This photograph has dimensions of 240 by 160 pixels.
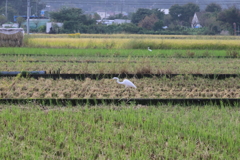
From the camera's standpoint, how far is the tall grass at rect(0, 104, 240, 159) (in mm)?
3528

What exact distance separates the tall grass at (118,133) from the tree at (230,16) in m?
→ 32.0

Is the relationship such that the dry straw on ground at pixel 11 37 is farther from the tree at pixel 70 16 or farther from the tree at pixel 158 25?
the tree at pixel 158 25

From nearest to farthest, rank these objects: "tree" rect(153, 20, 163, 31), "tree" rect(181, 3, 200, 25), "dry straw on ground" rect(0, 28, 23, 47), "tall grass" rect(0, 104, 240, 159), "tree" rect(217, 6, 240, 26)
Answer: "tall grass" rect(0, 104, 240, 159), "dry straw on ground" rect(0, 28, 23, 47), "tree" rect(217, 6, 240, 26), "tree" rect(153, 20, 163, 31), "tree" rect(181, 3, 200, 25)

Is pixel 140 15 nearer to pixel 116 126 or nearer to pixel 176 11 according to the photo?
pixel 176 11

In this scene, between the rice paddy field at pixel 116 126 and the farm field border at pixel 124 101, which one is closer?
the rice paddy field at pixel 116 126

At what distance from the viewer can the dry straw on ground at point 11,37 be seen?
59.6 feet

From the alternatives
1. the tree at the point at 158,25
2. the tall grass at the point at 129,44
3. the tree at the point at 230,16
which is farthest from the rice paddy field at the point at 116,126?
the tree at the point at 158,25

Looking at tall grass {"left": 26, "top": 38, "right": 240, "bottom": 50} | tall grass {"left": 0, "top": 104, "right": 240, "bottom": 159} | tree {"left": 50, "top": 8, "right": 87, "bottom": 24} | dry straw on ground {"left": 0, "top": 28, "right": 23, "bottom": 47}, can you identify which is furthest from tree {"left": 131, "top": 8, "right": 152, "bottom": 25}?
tall grass {"left": 0, "top": 104, "right": 240, "bottom": 159}

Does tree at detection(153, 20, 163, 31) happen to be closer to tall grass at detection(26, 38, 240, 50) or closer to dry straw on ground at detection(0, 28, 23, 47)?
tall grass at detection(26, 38, 240, 50)

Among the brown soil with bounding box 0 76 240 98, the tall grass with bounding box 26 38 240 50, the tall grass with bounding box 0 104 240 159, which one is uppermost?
the tall grass with bounding box 26 38 240 50

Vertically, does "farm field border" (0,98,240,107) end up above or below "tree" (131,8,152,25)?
below

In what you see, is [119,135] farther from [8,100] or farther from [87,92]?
[87,92]

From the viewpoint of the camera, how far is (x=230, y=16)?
35438 millimetres

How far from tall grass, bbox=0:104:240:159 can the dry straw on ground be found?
13.7 m
